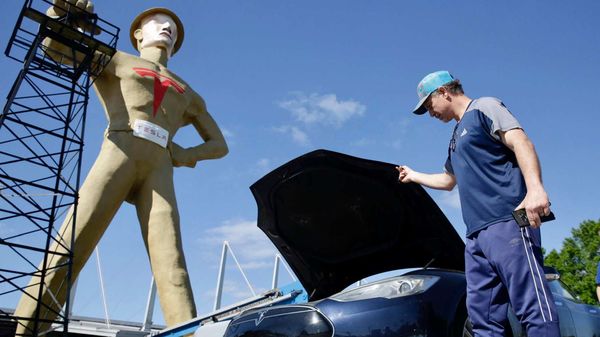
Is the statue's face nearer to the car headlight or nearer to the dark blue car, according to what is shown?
the dark blue car

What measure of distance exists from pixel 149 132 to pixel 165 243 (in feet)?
4.44

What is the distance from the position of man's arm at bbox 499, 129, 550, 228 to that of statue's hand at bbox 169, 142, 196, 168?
4.92 m

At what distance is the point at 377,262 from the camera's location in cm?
421

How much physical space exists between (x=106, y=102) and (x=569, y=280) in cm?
2303

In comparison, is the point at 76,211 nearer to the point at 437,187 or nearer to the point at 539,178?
the point at 437,187

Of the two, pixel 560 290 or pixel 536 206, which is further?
pixel 560 290

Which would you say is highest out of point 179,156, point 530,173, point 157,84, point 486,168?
point 157,84

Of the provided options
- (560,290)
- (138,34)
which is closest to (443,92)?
(560,290)

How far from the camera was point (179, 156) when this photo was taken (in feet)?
21.9

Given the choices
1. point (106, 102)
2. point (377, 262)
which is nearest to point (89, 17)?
point (106, 102)

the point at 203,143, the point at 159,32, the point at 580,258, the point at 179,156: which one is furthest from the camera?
the point at 580,258

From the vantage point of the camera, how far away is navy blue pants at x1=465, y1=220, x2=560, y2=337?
214 cm

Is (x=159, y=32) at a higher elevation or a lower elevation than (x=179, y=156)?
higher

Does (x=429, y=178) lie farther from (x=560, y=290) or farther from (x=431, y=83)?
(x=560, y=290)
